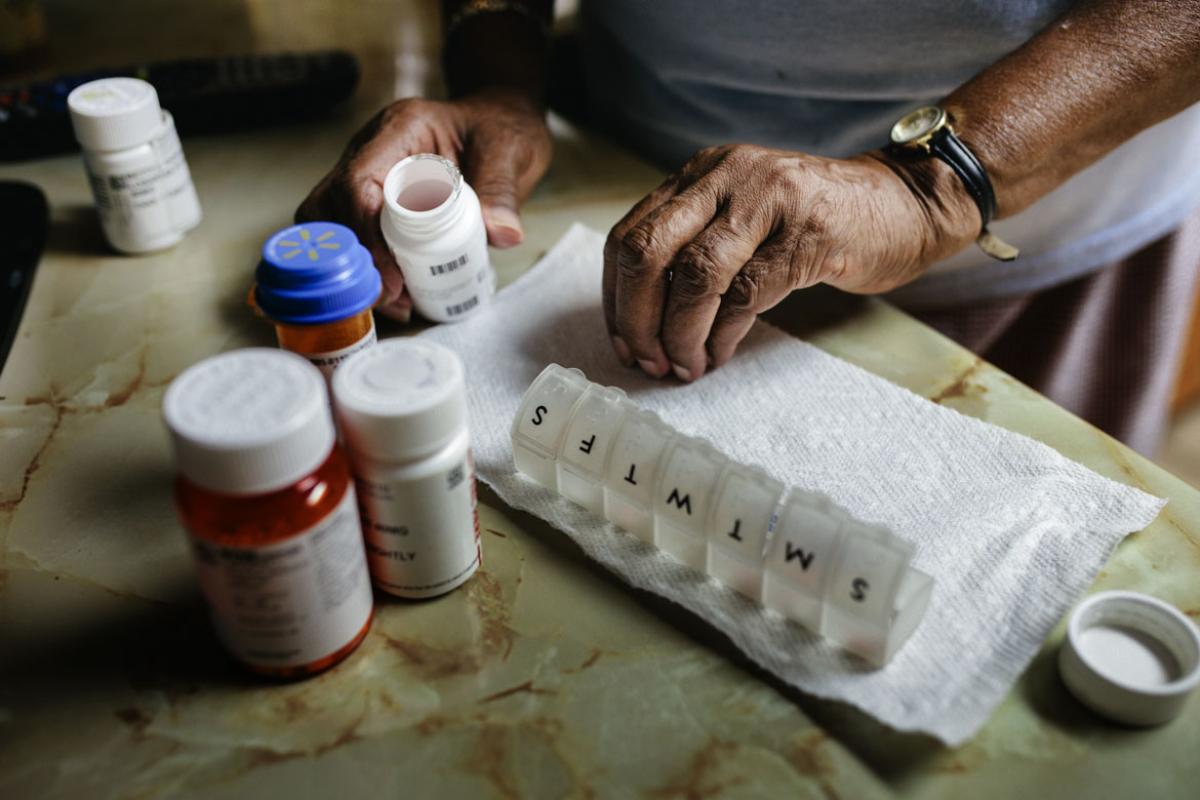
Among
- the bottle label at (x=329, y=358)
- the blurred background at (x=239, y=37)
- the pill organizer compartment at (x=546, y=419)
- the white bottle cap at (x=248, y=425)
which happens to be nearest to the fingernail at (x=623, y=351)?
the pill organizer compartment at (x=546, y=419)

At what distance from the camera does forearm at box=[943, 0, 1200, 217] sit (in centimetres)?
75

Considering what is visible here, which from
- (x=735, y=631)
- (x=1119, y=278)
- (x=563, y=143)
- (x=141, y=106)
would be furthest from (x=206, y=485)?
(x=1119, y=278)

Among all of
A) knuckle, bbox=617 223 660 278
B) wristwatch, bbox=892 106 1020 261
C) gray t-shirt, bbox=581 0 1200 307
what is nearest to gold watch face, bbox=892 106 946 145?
wristwatch, bbox=892 106 1020 261

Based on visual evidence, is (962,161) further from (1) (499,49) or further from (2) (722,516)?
(1) (499,49)

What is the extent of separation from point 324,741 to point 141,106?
55cm

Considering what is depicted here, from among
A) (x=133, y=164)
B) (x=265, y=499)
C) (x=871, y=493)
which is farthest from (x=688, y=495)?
(x=133, y=164)

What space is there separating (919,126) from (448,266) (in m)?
0.38

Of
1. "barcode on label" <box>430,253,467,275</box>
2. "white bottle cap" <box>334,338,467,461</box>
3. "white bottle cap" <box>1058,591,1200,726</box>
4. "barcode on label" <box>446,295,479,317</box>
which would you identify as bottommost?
"barcode on label" <box>446,295,479,317</box>

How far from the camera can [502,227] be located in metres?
0.84

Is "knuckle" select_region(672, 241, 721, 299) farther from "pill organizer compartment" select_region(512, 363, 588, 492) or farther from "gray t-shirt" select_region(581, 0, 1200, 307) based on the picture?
"gray t-shirt" select_region(581, 0, 1200, 307)

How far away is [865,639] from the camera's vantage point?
21.3 inches

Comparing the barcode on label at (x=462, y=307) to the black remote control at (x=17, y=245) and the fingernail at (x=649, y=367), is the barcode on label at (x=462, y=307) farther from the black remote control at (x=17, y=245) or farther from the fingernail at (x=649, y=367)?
the black remote control at (x=17, y=245)

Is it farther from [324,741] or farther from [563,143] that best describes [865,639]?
[563,143]

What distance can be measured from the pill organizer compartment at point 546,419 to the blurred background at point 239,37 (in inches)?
21.2
